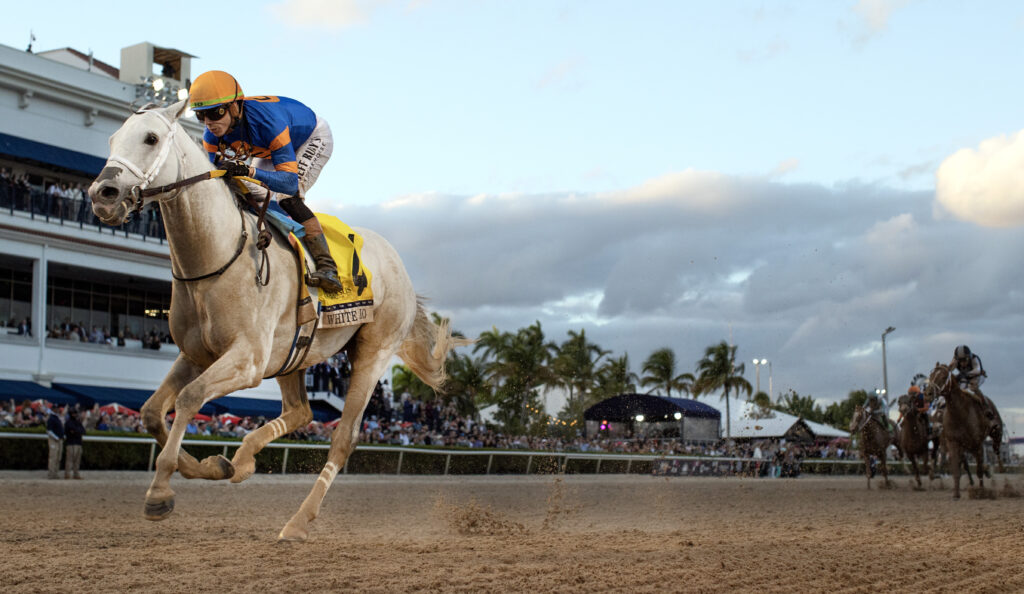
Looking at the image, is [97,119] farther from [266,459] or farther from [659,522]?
[659,522]

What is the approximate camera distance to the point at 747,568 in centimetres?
558

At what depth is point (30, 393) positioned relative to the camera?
22.2 m

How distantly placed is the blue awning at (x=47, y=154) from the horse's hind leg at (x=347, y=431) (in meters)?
21.1

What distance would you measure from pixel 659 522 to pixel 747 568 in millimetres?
4646

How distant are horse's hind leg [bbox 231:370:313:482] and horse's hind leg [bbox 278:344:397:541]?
0.27m

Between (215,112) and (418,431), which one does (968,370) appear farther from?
(418,431)

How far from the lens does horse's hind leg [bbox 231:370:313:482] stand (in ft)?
19.7

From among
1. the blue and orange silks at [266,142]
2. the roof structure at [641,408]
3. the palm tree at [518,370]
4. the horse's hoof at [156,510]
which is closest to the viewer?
the horse's hoof at [156,510]

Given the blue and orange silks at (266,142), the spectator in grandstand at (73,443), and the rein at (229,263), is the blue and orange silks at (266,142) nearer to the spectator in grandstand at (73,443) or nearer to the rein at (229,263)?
the rein at (229,263)

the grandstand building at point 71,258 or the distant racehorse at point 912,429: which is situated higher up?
the grandstand building at point 71,258

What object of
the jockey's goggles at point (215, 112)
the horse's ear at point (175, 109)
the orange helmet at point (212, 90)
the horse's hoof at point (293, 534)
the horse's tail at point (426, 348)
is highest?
the orange helmet at point (212, 90)

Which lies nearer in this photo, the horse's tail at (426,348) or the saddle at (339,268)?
the saddle at (339,268)

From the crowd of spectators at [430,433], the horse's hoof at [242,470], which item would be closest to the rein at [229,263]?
the horse's hoof at [242,470]

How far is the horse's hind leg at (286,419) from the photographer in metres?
6.02
